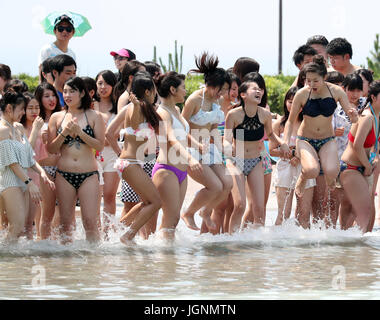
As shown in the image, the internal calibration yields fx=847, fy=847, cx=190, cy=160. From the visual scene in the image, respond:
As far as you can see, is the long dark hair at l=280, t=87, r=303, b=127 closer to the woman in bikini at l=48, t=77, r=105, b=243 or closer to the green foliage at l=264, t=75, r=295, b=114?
the woman in bikini at l=48, t=77, r=105, b=243

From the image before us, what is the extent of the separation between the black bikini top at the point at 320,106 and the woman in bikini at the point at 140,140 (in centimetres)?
197

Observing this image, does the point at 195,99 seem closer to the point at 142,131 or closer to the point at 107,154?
the point at 142,131

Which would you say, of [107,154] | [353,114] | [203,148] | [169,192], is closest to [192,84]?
[107,154]

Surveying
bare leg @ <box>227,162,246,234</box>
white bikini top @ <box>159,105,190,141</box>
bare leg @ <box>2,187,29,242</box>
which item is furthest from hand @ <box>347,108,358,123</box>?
bare leg @ <box>2,187,29,242</box>

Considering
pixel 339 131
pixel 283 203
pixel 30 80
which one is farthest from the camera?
pixel 30 80

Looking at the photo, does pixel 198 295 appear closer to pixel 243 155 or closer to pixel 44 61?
pixel 243 155

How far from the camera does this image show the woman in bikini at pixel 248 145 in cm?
973

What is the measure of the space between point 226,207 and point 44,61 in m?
2.80

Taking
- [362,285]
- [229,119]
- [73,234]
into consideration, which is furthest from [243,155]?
[362,285]

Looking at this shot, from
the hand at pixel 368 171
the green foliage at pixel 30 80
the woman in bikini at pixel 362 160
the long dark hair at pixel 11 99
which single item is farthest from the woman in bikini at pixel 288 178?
the green foliage at pixel 30 80

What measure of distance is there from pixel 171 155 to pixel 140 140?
39 centimetres

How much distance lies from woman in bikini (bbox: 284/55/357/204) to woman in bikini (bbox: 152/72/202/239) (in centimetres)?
146

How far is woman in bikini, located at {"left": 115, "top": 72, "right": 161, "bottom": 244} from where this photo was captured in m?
8.73

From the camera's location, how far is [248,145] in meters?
9.83
